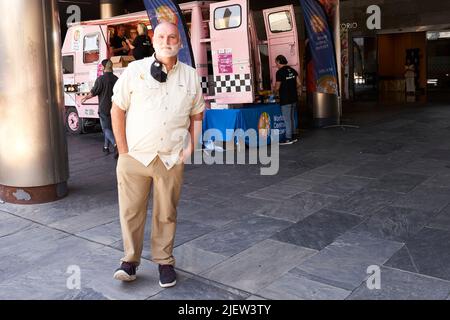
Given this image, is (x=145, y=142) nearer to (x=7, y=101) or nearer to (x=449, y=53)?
(x=7, y=101)

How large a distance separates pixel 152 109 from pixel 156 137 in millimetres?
177

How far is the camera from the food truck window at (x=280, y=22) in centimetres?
907

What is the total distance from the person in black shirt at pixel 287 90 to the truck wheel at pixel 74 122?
4626 millimetres

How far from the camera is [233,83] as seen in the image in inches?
317

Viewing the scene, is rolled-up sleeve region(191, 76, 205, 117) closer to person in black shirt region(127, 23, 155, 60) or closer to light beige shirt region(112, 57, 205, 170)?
light beige shirt region(112, 57, 205, 170)

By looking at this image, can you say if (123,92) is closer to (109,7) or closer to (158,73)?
(158,73)

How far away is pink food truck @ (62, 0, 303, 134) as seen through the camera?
25.8ft

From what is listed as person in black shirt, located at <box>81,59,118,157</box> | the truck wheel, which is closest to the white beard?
person in black shirt, located at <box>81,59,118,157</box>

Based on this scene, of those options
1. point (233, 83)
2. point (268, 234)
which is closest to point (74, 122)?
point (233, 83)

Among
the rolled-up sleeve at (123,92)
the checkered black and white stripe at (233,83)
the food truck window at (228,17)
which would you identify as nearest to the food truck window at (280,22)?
the food truck window at (228,17)

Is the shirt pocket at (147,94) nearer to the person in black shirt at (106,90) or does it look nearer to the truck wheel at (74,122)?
the person in black shirt at (106,90)

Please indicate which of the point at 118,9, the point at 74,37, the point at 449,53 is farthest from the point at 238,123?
the point at 449,53

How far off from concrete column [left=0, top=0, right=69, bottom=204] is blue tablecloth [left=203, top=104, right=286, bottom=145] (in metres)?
3.30

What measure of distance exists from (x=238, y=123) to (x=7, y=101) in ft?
12.5
